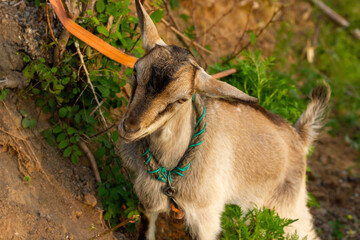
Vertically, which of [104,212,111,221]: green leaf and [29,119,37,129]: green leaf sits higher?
[29,119,37,129]: green leaf

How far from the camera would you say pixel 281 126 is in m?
3.68

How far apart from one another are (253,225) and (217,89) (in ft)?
4.42

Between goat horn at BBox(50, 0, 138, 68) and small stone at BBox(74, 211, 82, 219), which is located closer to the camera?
goat horn at BBox(50, 0, 138, 68)

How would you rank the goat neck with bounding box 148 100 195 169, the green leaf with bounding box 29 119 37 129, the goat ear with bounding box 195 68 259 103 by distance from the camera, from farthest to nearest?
the green leaf with bounding box 29 119 37 129 < the goat neck with bounding box 148 100 195 169 < the goat ear with bounding box 195 68 259 103

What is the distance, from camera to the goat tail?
3.90 m

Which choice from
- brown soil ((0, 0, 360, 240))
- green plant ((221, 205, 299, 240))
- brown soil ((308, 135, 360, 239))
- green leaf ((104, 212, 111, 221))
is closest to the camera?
brown soil ((0, 0, 360, 240))

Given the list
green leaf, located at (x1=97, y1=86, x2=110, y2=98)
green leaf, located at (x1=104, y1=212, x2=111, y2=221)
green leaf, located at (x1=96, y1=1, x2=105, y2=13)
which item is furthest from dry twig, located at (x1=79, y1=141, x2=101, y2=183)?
green leaf, located at (x1=96, y1=1, x2=105, y2=13)

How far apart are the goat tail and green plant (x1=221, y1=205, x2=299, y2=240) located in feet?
3.25

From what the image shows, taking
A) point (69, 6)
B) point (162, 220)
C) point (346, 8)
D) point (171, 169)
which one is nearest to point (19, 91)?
point (69, 6)

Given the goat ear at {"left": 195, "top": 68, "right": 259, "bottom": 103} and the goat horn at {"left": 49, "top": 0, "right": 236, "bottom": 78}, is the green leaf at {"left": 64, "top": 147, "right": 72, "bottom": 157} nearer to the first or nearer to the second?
the goat horn at {"left": 49, "top": 0, "right": 236, "bottom": 78}

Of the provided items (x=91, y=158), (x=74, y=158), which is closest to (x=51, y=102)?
(x=74, y=158)

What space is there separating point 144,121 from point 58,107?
149 cm

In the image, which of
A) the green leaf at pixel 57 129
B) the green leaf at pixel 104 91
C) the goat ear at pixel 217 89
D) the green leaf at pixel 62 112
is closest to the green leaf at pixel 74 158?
the green leaf at pixel 57 129

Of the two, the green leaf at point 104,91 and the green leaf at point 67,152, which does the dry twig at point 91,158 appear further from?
the green leaf at point 104,91
